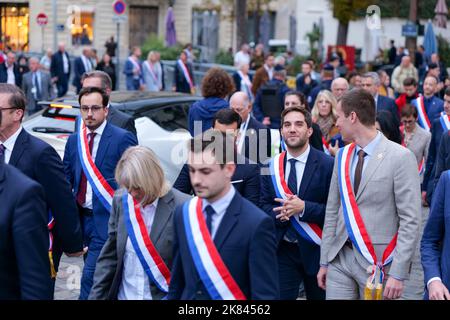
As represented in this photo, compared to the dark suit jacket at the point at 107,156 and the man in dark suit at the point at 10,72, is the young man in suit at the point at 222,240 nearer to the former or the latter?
the dark suit jacket at the point at 107,156

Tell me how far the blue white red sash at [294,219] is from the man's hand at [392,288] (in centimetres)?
87

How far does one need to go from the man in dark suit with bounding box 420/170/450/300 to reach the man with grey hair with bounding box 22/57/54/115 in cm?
1773

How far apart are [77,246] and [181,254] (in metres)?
2.03

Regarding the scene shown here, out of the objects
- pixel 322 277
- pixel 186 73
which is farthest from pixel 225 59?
pixel 322 277

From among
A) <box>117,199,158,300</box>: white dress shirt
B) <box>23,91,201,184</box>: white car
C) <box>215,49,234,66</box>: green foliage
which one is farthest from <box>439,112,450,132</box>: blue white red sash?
<box>215,49,234,66</box>: green foliage

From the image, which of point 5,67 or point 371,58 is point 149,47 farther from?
point 5,67

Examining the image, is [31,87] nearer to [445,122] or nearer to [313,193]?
[445,122]

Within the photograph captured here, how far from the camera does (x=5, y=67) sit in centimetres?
2388

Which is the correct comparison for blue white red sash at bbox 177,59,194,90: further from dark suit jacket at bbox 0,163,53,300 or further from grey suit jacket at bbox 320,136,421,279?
dark suit jacket at bbox 0,163,53,300

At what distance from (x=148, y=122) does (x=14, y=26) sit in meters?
36.7

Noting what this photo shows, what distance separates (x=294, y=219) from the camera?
6.80 metres

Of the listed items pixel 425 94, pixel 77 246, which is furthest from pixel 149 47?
pixel 77 246
